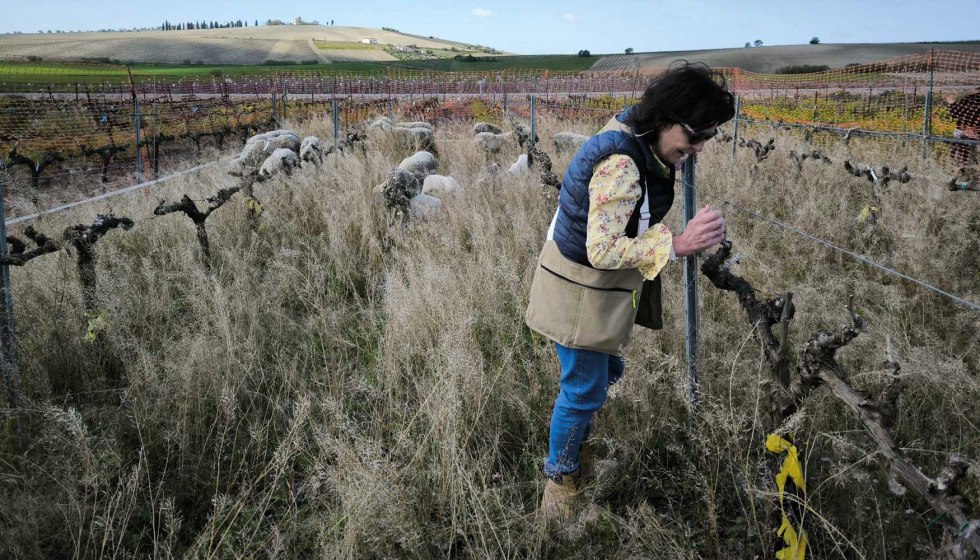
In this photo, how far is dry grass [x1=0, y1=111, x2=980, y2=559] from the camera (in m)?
2.19

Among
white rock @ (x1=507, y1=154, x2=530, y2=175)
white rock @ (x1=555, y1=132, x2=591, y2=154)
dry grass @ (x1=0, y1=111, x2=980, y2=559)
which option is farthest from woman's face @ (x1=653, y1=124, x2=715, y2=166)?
white rock @ (x1=555, y1=132, x2=591, y2=154)

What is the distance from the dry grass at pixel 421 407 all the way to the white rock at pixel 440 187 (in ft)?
5.46

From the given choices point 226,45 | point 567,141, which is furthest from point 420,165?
point 226,45

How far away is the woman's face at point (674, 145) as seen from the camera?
1838 mm

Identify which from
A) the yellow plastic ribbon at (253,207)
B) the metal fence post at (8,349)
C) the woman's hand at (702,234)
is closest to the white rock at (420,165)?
the yellow plastic ribbon at (253,207)

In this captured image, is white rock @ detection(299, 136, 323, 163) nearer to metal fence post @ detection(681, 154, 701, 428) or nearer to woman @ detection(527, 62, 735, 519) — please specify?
metal fence post @ detection(681, 154, 701, 428)

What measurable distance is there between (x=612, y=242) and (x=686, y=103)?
1.56 ft

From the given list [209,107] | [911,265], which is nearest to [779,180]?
[911,265]

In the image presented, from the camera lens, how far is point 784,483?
1.78m

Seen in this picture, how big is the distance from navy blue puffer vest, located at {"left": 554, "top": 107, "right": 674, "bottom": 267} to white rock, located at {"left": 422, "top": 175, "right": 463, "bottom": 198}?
204 inches

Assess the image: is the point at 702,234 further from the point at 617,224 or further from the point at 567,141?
the point at 567,141

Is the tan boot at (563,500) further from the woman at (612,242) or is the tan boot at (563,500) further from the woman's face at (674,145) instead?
the woman's face at (674,145)

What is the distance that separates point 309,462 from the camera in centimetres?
270

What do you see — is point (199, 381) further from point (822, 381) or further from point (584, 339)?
point (822, 381)
